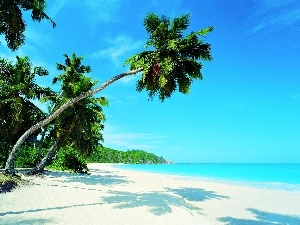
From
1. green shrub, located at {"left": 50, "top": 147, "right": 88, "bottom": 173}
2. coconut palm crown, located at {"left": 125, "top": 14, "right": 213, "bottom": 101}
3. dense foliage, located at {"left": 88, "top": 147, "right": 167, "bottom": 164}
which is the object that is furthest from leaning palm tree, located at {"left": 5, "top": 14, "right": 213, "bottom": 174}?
dense foliage, located at {"left": 88, "top": 147, "right": 167, "bottom": 164}

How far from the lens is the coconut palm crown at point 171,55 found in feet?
48.9

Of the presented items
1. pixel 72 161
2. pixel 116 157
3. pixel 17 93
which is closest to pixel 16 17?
pixel 17 93

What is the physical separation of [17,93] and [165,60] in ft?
40.6

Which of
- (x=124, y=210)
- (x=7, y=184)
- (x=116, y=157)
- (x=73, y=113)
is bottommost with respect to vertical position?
(x=124, y=210)

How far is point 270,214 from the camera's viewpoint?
12.2m

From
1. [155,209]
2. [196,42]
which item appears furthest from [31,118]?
[155,209]

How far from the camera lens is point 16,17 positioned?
48.8ft

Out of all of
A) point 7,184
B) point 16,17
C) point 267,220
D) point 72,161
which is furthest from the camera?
point 72,161

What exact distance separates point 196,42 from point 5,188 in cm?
1173

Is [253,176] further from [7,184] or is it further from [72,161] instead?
[7,184]

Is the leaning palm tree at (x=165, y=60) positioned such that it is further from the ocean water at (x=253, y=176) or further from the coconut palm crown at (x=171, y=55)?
the ocean water at (x=253, y=176)

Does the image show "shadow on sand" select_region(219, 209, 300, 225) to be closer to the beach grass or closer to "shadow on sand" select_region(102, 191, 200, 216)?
"shadow on sand" select_region(102, 191, 200, 216)

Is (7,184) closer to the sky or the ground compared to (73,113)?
closer to the ground

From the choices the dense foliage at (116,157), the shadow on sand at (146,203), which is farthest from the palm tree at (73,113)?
the dense foliage at (116,157)
